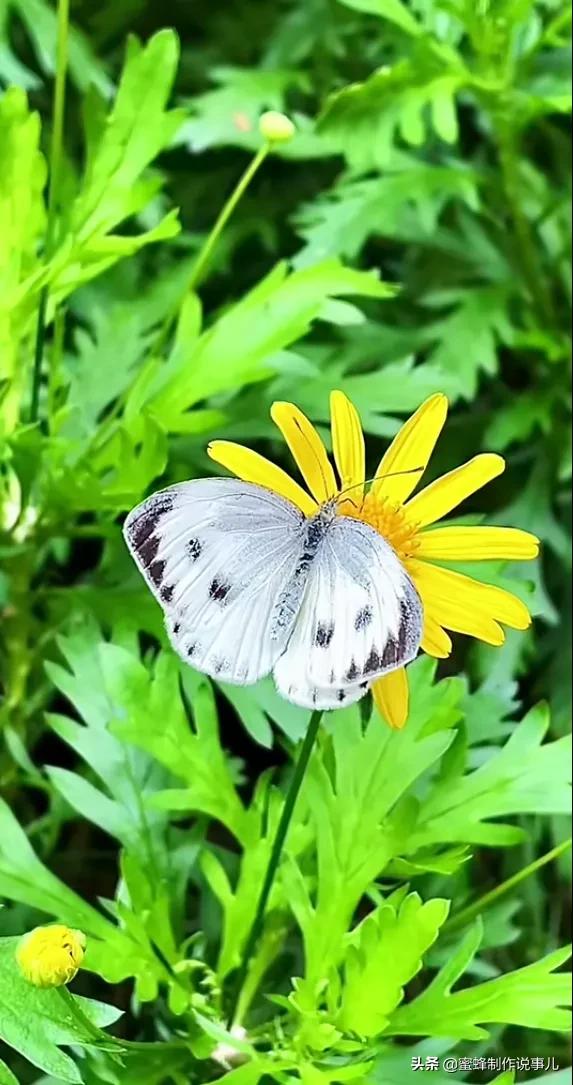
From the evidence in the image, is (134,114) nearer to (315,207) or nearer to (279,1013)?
(315,207)

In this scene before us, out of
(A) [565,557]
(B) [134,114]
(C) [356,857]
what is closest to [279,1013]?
(C) [356,857]

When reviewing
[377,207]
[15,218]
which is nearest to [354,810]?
[15,218]

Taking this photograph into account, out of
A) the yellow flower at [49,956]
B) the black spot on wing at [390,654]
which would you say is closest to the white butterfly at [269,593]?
the black spot on wing at [390,654]

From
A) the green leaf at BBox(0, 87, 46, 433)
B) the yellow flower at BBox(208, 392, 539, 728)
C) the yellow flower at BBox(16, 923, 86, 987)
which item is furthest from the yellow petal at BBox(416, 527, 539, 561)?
the green leaf at BBox(0, 87, 46, 433)

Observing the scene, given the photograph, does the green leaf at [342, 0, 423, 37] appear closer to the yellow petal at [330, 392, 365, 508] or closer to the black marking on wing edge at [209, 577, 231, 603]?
→ the yellow petal at [330, 392, 365, 508]

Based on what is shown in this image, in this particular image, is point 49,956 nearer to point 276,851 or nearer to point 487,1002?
point 276,851

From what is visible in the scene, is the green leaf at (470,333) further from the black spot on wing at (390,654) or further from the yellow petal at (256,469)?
the black spot on wing at (390,654)
